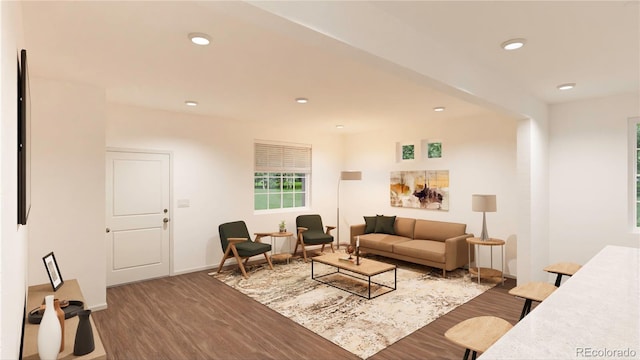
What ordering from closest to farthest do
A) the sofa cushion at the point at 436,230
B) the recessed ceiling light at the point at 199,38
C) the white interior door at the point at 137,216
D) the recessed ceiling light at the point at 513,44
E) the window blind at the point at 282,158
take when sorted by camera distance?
the recessed ceiling light at the point at 199,38, the recessed ceiling light at the point at 513,44, the white interior door at the point at 137,216, the sofa cushion at the point at 436,230, the window blind at the point at 282,158

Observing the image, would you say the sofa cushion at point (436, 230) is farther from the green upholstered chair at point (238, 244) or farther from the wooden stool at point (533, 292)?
the wooden stool at point (533, 292)

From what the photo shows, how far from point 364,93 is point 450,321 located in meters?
2.68

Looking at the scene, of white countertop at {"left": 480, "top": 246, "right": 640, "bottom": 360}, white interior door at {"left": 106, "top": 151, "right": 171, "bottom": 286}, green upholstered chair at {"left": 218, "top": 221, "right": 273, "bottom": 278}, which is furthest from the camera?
green upholstered chair at {"left": 218, "top": 221, "right": 273, "bottom": 278}

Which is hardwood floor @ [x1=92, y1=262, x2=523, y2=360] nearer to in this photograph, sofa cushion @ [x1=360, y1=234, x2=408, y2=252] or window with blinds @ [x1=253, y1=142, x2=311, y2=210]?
sofa cushion @ [x1=360, y1=234, x2=408, y2=252]

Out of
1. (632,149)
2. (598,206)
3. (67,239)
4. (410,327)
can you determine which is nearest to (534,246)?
(598,206)

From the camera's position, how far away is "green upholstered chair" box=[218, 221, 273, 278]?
16.5ft

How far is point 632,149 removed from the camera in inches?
158

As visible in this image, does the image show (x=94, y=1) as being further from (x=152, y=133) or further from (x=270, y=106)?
(x=152, y=133)

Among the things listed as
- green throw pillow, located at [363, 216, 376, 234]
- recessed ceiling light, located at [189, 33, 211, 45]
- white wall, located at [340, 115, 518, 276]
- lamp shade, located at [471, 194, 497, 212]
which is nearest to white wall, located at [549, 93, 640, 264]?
white wall, located at [340, 115, 518, 276]

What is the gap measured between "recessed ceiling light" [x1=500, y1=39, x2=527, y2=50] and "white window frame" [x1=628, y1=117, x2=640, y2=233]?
2.62m

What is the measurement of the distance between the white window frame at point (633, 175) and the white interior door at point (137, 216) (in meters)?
6.14

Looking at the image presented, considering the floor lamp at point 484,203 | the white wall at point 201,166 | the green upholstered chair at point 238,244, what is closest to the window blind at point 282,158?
the white wall at point 201,166

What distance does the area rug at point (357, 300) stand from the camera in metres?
3.20

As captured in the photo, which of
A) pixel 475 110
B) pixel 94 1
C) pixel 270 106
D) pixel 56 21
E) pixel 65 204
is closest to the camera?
pixel 94 1
